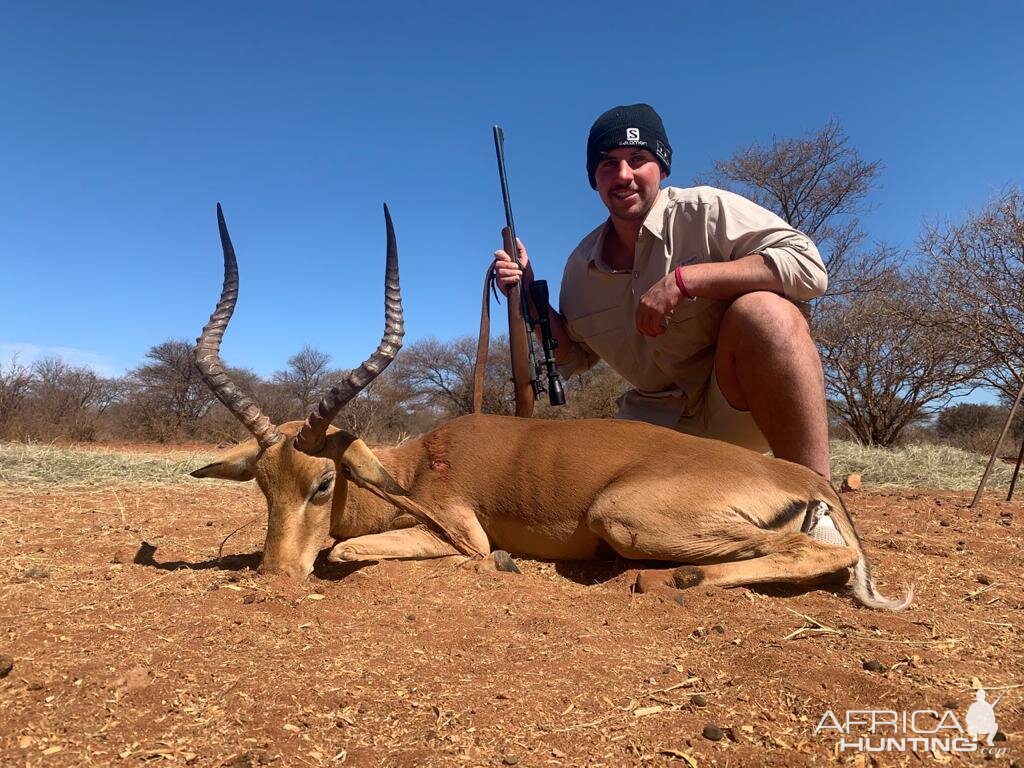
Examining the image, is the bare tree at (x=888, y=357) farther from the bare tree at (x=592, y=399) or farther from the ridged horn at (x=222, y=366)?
the ridged horn at (x=222, y=366)

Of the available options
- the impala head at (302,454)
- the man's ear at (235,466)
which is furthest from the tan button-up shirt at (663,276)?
the man's ear at (235,466)

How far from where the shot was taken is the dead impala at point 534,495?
347 centimetres

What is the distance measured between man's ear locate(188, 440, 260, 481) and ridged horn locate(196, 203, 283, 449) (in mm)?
273

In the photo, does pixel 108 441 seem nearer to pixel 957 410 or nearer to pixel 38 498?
pixel 38 498

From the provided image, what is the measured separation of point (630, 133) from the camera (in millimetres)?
5098

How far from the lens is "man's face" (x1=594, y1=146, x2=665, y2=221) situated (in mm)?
5129

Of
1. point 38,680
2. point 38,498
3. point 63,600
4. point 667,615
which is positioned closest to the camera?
point 38,680

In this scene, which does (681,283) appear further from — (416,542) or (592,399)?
(592,399)

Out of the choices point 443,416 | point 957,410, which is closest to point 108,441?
point 443,416

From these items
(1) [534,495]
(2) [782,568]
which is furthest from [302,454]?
(2) [782,568]

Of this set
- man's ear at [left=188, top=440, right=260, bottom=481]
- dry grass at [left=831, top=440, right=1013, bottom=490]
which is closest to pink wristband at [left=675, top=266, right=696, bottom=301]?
man's ear at [left=188, top=440, right=260, bottom=481]

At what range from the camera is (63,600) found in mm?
3074

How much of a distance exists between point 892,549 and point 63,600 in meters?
4.69

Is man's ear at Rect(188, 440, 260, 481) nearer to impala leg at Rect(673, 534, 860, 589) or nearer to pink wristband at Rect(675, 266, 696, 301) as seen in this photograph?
impala leg at Rect(673, 534, 860, 589)
